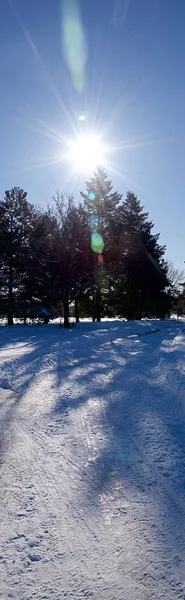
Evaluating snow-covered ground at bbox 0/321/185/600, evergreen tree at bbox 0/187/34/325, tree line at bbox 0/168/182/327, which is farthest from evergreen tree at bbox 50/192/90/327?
snow-covered ground at bbox 0/321/185/600

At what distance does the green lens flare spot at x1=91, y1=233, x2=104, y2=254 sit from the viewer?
2541 cm

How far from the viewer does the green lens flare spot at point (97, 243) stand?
83.4ft

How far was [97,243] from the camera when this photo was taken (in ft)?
85.9

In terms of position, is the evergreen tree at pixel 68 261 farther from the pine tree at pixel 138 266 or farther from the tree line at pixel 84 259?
the pine tree at pixel 138 266

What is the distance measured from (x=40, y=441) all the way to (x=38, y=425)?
47 cm

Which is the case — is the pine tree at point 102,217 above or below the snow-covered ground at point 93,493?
above

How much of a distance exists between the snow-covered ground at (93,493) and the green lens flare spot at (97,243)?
20.4 meters

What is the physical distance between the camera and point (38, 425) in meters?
4.08

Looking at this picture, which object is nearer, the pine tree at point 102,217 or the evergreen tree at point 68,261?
the evergreen tree at point 68,261

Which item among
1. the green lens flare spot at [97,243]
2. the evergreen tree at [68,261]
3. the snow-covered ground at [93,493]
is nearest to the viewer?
the snow-covered ground at [93,493]

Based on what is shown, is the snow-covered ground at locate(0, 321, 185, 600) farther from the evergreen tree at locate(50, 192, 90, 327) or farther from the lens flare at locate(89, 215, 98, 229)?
the lens flare at locate(89, 215, 98, 229)

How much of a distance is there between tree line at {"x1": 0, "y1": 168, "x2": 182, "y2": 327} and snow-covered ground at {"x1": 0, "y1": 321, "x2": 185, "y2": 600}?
53.2 ft

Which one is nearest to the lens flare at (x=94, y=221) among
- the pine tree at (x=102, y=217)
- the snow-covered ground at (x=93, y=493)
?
the pine tree at (x=102, y=217)

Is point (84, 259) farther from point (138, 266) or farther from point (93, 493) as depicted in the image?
point (93, 493)
